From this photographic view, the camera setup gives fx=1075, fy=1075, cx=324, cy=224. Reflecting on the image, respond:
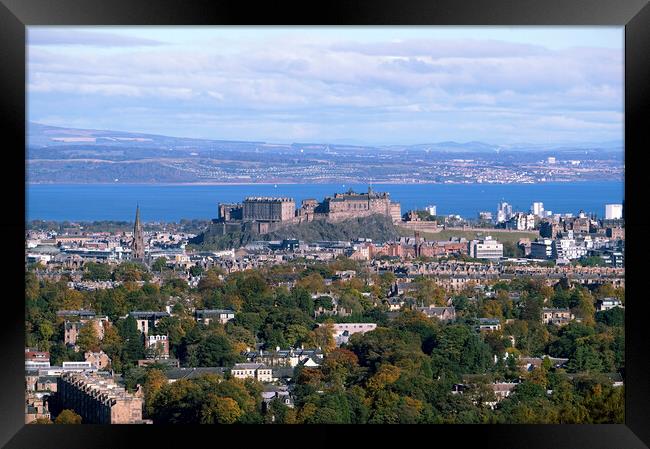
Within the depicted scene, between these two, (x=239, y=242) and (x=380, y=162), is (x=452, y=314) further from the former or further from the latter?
(x=239, y=242)

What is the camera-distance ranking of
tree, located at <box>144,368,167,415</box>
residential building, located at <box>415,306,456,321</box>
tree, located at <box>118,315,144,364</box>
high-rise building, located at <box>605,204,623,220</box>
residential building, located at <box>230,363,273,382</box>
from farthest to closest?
high-rise building, located at <box>605,204,623,220</box> → residential building, located at <box>415,306,456,321</box> → tree, located at <box>118,315,144,364</box> → residential building, located at <box>230,363,273,382</box> → tree, located at <box>144,368,167,415</box>

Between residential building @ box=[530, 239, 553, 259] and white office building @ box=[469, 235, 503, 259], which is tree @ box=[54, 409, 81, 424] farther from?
residential building @ box=[530, 239, 553, 259]

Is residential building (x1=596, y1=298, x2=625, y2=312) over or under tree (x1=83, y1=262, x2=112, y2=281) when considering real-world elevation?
under

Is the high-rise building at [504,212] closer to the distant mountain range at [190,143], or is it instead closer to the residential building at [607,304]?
the distant mountain range at [190,143]

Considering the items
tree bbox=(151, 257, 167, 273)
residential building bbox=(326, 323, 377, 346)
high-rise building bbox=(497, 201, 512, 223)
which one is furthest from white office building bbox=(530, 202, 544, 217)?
residential building bbox=(326, 323, 377, 346)

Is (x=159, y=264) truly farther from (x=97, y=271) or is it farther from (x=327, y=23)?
(x=327, y=23)

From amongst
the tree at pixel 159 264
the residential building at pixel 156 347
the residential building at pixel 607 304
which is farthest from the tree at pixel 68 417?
the tree at pixel 159 264

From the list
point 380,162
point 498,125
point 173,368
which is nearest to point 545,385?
point 173,368
